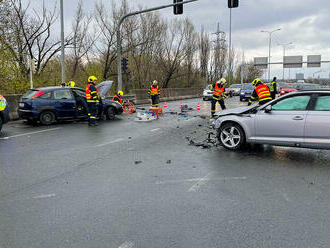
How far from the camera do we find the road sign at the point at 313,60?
57503mm

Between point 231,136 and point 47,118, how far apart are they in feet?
26.2

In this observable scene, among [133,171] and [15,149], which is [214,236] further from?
[15,149]

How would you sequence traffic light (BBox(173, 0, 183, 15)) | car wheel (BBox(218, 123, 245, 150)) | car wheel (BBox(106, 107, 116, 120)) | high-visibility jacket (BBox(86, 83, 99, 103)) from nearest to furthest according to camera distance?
car wheel (BBox(218, 123, 245, 150)), high-visibility jacket (BBox(86, 83, 99, 103)), car wheel (BBox(106, 107, 116, 120)), traffic light (BBox(173, 0, 183, 15))

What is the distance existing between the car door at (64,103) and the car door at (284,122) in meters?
8.28

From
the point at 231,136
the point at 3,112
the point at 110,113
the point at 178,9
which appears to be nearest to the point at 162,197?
the point at 231,136

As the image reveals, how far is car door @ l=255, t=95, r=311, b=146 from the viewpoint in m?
6.56

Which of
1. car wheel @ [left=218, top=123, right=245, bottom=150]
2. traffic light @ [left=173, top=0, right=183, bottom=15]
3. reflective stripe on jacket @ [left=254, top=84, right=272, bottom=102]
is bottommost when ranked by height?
car wheel @ [left=218, top=123, right=245, bottom=150]

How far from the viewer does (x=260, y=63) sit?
60.2 meters

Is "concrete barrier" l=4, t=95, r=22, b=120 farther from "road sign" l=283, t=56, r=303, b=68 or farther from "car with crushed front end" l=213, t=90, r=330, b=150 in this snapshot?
"road sign" l=283, t=56, r=303, b=68

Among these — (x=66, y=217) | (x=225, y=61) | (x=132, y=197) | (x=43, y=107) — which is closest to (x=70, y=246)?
(x=66, y=217)

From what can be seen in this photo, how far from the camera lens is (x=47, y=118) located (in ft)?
40.4

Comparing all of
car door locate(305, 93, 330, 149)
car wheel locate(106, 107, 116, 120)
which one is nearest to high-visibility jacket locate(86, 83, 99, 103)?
car wheel locate(106, 107, 116, 120)

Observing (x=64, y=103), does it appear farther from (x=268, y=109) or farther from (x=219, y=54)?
(x=219, y=54)

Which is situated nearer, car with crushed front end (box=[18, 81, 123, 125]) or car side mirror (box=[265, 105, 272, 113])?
car side mirror (box=[265, 105, 272, 113])
